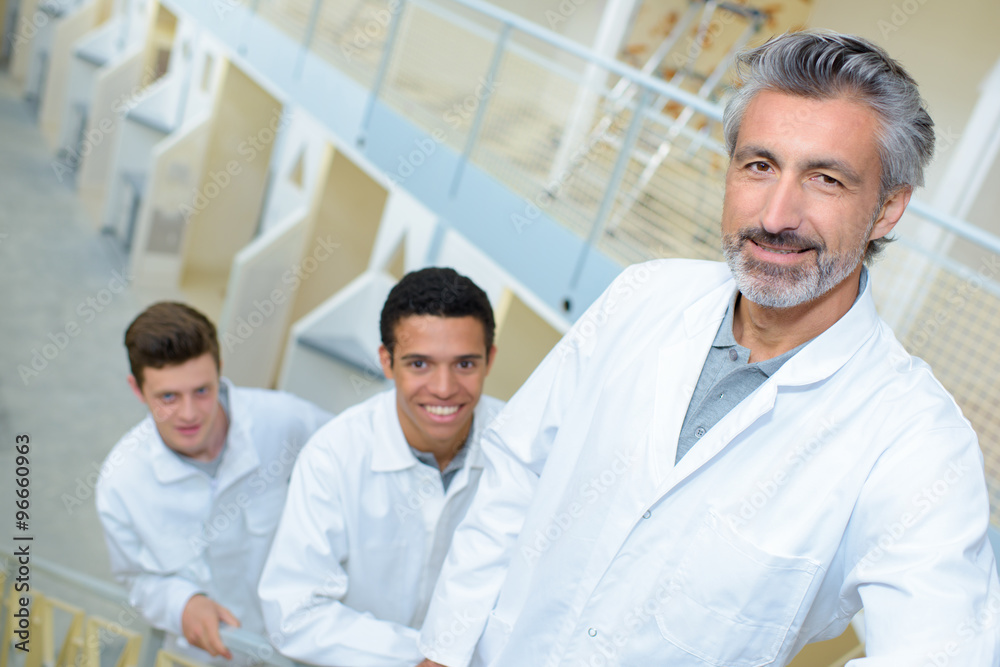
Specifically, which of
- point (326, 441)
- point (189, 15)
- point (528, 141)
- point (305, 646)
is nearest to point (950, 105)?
point (528, 141)

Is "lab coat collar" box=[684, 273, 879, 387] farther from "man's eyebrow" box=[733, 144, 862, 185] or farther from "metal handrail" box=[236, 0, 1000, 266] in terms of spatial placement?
"metal handrail" box=[236, 0, 1000, 266]

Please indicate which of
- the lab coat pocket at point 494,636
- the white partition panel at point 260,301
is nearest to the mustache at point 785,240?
the lab coat pocket at point 494,636

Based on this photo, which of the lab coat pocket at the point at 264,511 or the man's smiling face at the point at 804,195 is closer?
the man's smiling face at the point at 804,195

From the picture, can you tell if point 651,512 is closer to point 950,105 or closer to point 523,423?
point 523,423

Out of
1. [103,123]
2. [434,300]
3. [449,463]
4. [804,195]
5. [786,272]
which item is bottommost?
[103,123]

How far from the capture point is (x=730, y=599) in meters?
1.37

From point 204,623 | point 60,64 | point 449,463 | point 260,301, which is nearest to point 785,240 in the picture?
point 449,463

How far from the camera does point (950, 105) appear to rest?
234 inches

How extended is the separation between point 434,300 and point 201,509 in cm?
134

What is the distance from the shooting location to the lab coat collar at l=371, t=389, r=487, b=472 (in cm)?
243

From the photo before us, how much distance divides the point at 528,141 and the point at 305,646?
9.55ft

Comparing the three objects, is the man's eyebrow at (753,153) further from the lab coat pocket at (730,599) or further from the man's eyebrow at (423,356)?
the man's eyebrow at (423,356)

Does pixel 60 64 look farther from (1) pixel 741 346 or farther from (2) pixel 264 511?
(1) pixel 741 346

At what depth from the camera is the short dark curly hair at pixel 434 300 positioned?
7.92 ft
